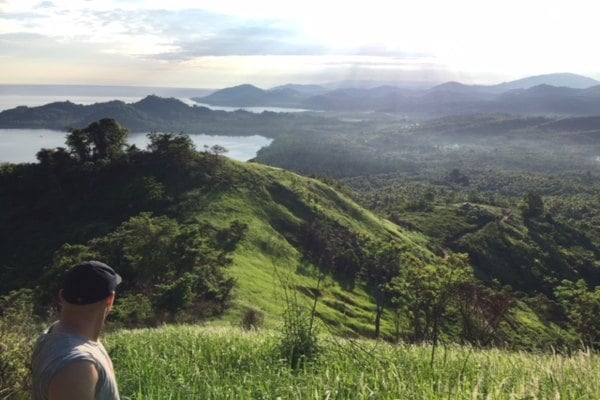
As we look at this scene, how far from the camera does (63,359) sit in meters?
3.35

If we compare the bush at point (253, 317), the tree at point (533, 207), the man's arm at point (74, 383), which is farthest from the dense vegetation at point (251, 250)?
the man's arm at point (74, 383)

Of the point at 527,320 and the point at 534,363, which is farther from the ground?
the point at 534,363

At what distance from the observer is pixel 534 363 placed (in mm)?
6078

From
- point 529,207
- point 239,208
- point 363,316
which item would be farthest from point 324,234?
point 529,207

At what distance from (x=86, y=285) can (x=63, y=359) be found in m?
0.58

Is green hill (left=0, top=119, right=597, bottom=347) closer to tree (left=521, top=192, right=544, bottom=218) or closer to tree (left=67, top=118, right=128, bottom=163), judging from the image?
tree (left=67, top=118, right=128, bottom=163)

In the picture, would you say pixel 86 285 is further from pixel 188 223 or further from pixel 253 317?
pixel 188 223

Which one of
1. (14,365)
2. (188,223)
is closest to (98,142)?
(188,223)

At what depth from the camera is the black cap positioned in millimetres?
3676

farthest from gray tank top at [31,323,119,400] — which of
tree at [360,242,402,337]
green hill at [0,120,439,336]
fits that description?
tree at [360,242,402,337]

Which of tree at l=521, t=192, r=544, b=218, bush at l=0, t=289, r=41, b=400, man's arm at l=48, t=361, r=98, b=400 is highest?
man's arm at l=48, t=361, r=98, b=400

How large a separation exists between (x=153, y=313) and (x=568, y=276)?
367ft

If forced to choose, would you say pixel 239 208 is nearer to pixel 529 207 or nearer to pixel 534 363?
pixel 534 363

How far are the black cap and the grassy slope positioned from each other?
3712 centimetres
